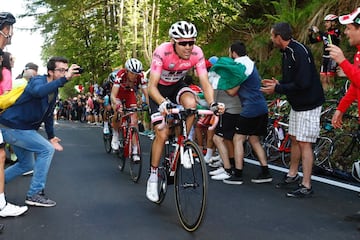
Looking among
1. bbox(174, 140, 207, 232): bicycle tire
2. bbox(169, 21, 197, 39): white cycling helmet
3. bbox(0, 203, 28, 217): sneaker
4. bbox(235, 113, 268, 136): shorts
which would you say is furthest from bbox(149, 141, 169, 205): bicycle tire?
bbox(235, 113, 268, 136): shorts

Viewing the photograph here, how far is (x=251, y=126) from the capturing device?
691 centimetres

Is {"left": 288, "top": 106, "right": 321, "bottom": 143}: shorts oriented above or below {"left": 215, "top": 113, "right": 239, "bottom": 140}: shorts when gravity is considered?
above

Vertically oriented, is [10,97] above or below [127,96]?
above

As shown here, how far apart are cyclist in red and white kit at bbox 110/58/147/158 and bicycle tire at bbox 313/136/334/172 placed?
3.04m

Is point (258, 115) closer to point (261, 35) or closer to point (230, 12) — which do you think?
point (261, 35)

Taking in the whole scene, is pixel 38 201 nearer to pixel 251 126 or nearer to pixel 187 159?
pixel 187 159

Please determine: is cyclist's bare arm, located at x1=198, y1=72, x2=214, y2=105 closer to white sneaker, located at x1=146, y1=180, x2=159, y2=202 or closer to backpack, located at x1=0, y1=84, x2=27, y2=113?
white sneaker, located at x1=146, y1=180, x2=159, y2=202

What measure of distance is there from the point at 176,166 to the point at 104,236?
3.41 feet

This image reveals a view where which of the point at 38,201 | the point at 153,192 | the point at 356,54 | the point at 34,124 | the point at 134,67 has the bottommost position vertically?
the point at 38,201

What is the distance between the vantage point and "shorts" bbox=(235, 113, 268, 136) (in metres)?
6.90

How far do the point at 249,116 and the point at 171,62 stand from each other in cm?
212

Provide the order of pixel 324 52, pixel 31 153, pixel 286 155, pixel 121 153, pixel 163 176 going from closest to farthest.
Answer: pixel 163 176 → pixel 31 153 → pixel 121 153 → pixel 286 155 → pixel 324 52

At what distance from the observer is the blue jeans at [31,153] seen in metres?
5.41

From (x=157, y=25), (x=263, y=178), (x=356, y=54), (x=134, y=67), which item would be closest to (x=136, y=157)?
(x=134, y=67)
